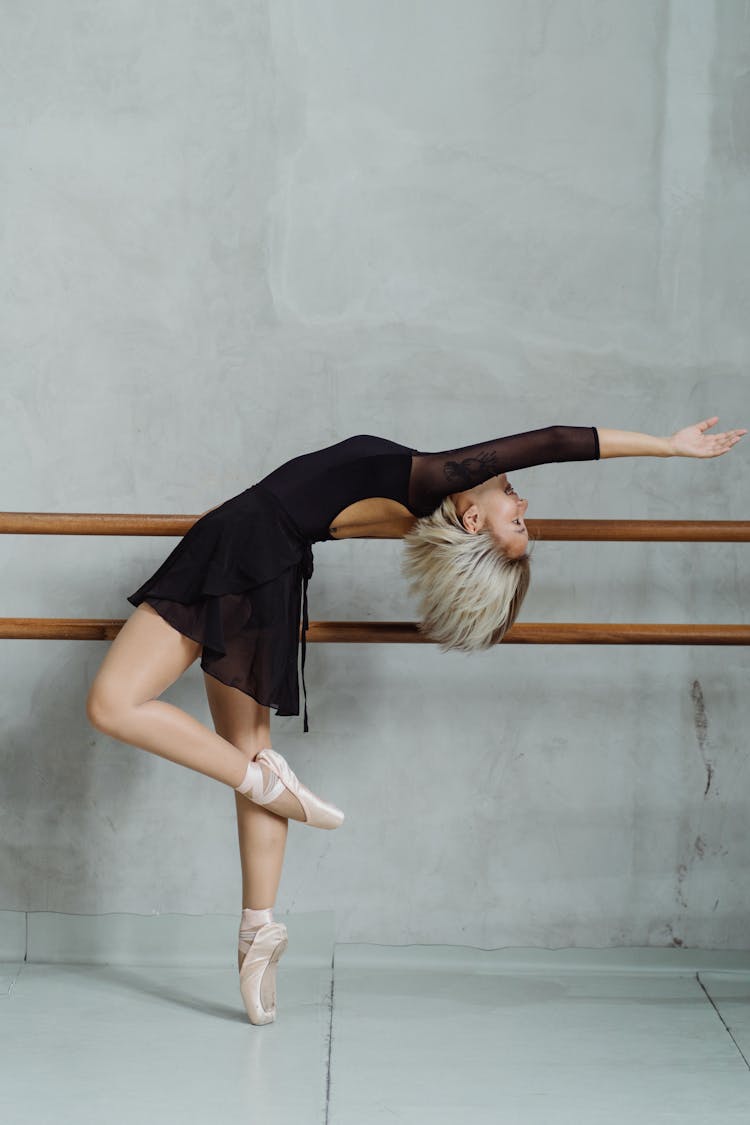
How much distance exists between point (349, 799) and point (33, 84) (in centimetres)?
179

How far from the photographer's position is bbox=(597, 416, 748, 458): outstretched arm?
2.17 metres

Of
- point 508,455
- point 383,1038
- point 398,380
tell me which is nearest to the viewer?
point 508,455

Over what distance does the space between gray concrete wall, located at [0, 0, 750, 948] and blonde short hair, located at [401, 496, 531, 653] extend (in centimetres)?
49

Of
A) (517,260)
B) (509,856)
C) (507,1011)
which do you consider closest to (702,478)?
(517,260)

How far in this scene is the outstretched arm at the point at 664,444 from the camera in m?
2.17

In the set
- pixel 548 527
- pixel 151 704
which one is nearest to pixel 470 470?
pixel 548 527

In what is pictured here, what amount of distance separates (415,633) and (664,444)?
64 centimetres

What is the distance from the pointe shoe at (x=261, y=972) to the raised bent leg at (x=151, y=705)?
40cm

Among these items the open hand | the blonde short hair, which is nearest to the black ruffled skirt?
the blonde short hair

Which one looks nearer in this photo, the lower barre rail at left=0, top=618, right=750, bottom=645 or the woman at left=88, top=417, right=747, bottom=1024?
the woman at left=88, top=417, right=747, bottom=1024

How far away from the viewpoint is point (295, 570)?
2348 millimetres

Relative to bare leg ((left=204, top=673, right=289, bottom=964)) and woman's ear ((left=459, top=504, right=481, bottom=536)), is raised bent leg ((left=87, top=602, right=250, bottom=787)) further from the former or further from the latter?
woman's ear ((left=459, top=504, right=481, bottom=536))

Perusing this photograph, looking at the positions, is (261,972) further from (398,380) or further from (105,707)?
(398,380)

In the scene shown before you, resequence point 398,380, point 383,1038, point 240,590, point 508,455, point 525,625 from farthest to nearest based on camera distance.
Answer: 1. point 398,380
2. point 525,625
3. point 383,1038
4. point 240,590
5. point 508,455
